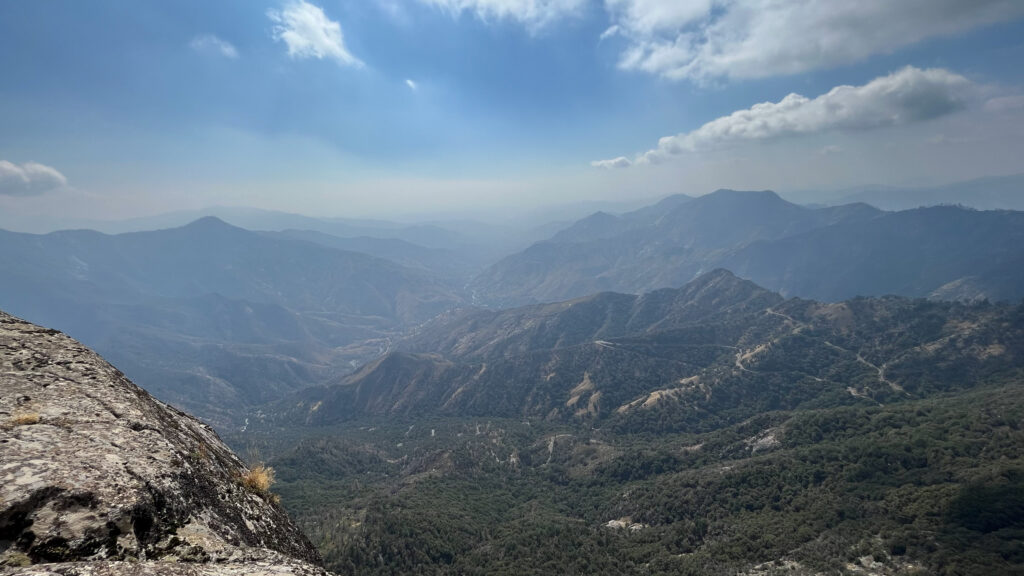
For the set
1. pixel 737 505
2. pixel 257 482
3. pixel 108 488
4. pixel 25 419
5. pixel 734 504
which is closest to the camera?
pixel 108 488

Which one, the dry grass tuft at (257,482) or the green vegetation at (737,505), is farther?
the green vegetation at (737,505)

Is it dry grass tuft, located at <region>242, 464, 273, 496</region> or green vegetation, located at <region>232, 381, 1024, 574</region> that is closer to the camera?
dry grass tuft, located at <region>242, 464, 273, 496</region>

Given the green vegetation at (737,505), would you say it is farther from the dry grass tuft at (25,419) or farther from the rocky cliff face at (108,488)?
the dry grass tuft at (25,419)

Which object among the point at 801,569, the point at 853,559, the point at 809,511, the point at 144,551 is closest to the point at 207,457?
→ the point at 144,551

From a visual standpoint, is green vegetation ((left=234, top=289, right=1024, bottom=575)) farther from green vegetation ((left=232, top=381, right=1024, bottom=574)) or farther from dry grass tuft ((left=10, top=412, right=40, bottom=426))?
dry grass tuft ((left=10, top=412, right=40, bottom=426))

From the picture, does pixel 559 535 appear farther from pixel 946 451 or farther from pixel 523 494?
pixel 946 451

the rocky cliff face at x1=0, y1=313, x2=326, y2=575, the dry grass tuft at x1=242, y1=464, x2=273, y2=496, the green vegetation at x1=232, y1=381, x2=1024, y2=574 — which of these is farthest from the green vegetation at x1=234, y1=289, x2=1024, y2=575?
the rocky cliff face at x1=0, y1=313, x2=326, y2=575

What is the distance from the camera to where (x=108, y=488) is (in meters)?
9.29

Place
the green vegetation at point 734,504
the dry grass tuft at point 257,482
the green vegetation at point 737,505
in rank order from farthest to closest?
the green vegetation at point 734,504 → the green vegetation at point 737,505 → the dry grass tuft at point 257,482

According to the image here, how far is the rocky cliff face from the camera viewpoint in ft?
26.9

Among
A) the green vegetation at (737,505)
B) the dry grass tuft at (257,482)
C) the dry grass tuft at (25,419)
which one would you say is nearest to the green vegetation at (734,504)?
the green vegetation at (737,505)

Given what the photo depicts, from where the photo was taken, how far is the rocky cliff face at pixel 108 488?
323 inches

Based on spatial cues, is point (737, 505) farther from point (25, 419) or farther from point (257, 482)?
point (25, 419)

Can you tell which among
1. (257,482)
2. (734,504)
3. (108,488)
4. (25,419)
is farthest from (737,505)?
(25,419)
